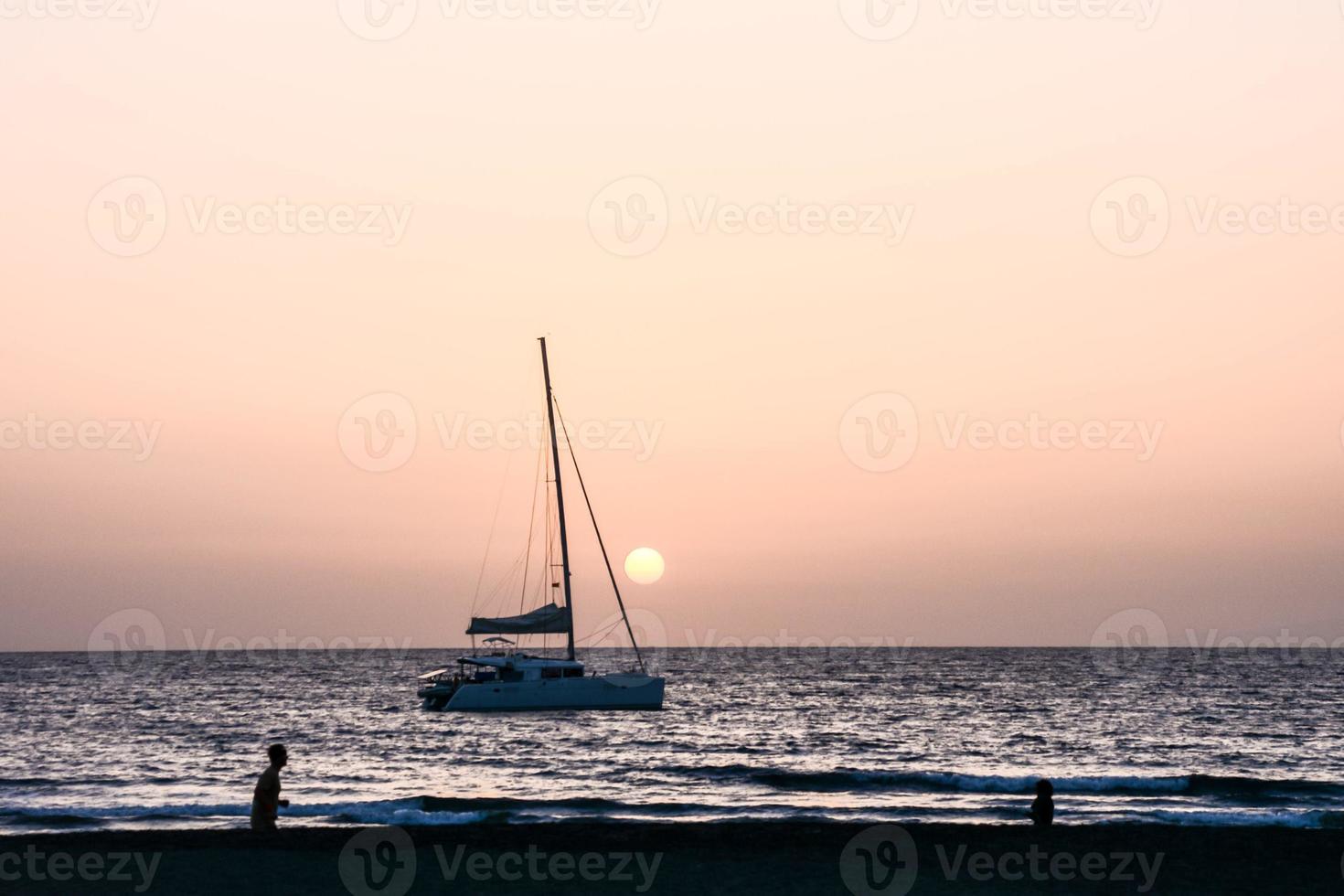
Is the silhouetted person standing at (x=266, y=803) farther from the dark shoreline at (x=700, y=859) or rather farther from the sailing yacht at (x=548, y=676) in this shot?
the sailing yacht at (x=548, y=676)

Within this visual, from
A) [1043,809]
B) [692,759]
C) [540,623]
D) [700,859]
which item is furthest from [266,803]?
[540,623]

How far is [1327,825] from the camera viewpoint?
1255 inches

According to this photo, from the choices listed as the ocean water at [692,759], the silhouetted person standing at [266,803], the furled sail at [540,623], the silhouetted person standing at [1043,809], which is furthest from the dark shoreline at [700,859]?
the furled sail at [540,623]

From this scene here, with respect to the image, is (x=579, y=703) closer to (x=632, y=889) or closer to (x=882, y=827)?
(x=882, y=827)

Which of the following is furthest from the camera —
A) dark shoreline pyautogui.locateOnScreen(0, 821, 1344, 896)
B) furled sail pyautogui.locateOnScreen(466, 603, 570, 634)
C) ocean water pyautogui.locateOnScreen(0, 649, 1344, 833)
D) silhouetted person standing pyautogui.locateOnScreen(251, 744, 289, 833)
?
furled sail pyautogui.locateOnScreen(466, 603, 570, 634)

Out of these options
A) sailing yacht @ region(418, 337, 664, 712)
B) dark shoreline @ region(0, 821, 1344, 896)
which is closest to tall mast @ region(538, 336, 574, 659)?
sailing yacht @ region(418, 337, 664, 712)

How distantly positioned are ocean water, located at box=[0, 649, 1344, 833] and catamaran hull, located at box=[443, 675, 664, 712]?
1169 mm

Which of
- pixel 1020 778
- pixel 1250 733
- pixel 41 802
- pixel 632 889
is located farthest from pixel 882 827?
pixel 1250 733

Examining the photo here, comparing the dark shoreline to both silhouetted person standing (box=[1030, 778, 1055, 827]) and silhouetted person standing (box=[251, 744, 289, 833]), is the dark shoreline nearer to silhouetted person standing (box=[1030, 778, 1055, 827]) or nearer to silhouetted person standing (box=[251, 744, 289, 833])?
silhouetted person standing (box=[251, 744, 289, 833])

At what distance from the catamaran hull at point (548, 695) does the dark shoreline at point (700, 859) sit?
38.0 meters

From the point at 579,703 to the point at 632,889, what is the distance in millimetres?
45190

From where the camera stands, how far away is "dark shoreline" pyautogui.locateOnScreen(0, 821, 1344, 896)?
67.2 ft

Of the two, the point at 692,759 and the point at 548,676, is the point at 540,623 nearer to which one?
the point at 548,676

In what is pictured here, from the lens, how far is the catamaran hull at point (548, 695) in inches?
2559
